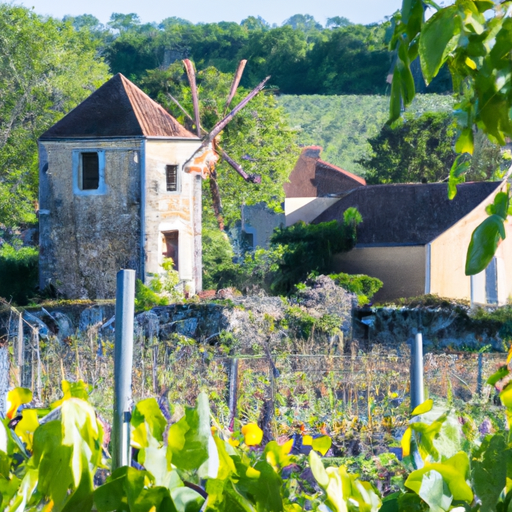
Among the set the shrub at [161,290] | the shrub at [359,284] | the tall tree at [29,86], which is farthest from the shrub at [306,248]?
the tall tree at [29,86]

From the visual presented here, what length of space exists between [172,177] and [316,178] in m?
18.9

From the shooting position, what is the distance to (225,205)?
34.1 meters

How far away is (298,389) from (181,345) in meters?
3.41

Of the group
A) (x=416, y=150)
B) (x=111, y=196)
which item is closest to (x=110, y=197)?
(x=111, y=196)

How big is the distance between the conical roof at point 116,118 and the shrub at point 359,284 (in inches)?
267

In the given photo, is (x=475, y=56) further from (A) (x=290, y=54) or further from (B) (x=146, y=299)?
(A) (x=290, y=54)

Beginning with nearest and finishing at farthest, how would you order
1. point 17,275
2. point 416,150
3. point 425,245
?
1. point 425,245
2. point 17,275
3. point 416,150

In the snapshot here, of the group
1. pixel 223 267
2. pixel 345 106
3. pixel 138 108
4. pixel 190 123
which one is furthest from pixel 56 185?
pixel 345 106

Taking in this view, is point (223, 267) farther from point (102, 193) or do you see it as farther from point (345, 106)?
point (345, 106)

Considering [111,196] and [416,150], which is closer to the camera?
[111,196]

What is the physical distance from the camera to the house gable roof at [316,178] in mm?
39906

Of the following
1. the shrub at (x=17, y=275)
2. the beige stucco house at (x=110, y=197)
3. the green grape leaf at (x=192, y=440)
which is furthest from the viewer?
the shrub at (x=17, y=275)

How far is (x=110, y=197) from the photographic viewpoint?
75.6 feet

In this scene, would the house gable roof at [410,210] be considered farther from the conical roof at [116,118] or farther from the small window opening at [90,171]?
the small window opening at [90,171]
